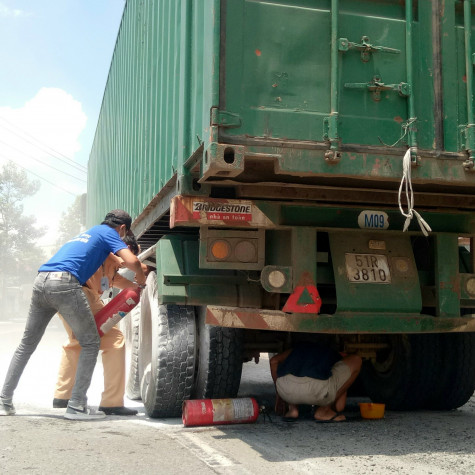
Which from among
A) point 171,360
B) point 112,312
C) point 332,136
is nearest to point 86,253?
point 112,312

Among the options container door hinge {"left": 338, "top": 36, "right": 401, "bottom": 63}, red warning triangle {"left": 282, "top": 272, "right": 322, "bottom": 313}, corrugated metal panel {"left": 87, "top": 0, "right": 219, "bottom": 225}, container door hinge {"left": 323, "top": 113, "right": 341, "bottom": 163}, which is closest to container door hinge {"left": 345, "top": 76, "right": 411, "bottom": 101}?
container door hinge {"left": 338, "top": 36, "right": 401, "bottom": 63}

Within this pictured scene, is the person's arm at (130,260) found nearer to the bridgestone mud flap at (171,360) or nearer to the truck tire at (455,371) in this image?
the bridgestone mud flap at (171,360)

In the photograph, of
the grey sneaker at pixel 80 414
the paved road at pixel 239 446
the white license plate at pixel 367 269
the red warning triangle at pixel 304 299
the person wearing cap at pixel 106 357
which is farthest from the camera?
the person wearing cap at pixel 106 357

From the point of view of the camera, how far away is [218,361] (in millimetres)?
4438

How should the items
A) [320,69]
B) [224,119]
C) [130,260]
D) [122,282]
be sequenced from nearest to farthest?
[224,119]
[320,69]
[130,260]
[122,282]

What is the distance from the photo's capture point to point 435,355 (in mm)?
5191

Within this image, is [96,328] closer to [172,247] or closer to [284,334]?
[172,247]

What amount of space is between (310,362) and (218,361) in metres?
0.66

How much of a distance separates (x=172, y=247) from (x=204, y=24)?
1.52 m

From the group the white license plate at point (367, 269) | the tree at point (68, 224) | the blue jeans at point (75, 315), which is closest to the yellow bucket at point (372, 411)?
the white license plate at point (367, 269)

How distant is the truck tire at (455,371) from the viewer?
511 centimetres

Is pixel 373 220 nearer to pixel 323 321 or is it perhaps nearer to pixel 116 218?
pixel 323 321

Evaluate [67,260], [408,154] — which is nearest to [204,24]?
[408,154]

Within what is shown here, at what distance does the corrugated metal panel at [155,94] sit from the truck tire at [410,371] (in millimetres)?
2413
